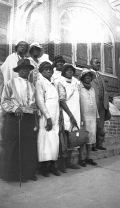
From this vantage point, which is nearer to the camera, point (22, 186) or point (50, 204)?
point (50, 204)

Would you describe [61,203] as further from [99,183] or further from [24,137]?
[24,137]

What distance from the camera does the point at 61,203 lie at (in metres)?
2.12

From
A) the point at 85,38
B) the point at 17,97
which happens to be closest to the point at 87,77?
the point at 17,97

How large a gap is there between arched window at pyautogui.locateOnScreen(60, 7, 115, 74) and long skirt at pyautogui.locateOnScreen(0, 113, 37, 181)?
554 cm

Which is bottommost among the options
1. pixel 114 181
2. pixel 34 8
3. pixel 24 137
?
pixel 114 181

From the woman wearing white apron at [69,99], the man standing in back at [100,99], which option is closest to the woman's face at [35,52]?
the woman wearing white apron at [69,99]

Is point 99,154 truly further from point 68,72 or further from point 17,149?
point 17,149

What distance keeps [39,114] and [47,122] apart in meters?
0.18

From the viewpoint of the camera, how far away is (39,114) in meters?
3.12

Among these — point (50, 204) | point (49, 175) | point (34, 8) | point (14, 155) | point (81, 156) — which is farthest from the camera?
point (34, 8)

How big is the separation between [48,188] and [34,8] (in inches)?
246

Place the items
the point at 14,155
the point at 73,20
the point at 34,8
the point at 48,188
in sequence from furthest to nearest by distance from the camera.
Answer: the point at 73,20 < the point at 34,8 < the point at 14,155 < the point at 48,188

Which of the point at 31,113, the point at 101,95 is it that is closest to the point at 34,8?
the point at 101,95

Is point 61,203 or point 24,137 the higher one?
point 24,137
